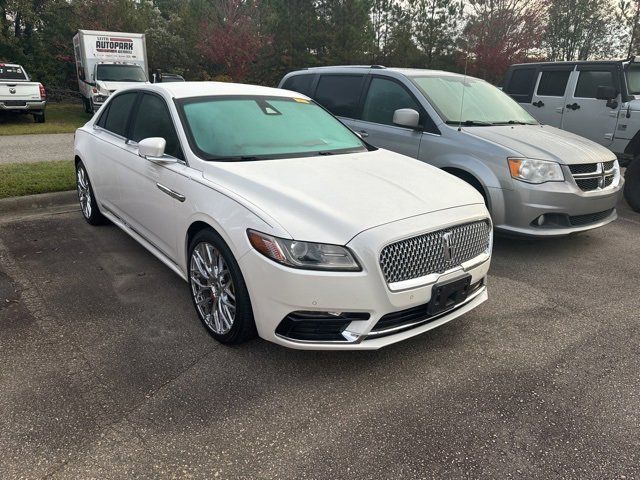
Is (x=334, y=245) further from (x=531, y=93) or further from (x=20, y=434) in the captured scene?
(x=531, y=93)

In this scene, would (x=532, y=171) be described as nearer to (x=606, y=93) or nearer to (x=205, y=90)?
(x=205, y=90)

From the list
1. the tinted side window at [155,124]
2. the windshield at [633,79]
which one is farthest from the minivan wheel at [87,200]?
the windshield at [633,79]

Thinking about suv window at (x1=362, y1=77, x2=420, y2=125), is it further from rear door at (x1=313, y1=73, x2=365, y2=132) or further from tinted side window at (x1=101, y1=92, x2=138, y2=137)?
tinted side window at (x1=101, y1=92, x2=138, y2=137)

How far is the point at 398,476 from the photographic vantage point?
2240 millimetres

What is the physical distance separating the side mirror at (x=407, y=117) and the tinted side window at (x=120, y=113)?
2673mm

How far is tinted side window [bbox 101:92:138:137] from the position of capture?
4629 mm

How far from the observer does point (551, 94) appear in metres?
8.53

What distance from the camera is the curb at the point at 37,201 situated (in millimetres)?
6059

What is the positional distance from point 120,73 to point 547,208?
53.4ft

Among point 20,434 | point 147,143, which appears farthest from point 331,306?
point 147,143

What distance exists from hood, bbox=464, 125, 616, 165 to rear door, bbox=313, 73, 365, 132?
1.66 meters

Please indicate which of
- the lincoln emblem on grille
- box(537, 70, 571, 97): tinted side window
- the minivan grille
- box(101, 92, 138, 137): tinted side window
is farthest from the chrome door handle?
box(537, 70, 571, 97): tinted side window

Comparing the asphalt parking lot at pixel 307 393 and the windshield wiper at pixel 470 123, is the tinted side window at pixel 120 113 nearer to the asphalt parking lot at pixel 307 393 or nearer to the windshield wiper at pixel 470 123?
the asphalt parking lot at pixel 307 393

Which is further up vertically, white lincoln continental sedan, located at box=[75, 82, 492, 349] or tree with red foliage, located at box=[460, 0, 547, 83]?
tree with red foliage, located at box=[460, 0, 547, 83]
